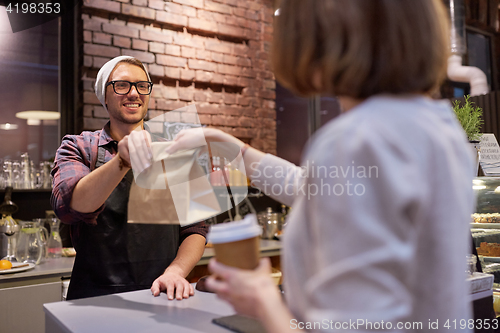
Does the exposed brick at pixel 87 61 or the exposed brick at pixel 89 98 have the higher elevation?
the exposed brick at pixel 87 61

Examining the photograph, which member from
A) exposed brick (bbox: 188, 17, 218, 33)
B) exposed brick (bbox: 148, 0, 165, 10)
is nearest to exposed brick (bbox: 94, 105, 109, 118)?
exposed brick (bbox: 148, 0, 165, 10)

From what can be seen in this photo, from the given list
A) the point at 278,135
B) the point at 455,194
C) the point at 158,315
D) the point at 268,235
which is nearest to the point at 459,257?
the point at 455,194

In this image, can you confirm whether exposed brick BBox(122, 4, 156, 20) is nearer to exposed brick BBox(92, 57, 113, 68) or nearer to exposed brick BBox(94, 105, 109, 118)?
exposed brick BBox(92, 57, 113, 68)

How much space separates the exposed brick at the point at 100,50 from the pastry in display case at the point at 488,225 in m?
2.70

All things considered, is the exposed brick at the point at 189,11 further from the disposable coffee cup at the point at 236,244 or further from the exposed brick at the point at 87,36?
the disposable coffee cup at the point at 236,244

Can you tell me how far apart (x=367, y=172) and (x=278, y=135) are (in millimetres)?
3857

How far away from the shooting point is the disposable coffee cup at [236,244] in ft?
1.92

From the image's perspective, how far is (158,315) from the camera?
1076mm

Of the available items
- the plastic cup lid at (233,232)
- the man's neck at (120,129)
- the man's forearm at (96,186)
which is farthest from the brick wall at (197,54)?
the plastic cup lid at (233,232)

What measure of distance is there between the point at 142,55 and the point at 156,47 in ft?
0.48

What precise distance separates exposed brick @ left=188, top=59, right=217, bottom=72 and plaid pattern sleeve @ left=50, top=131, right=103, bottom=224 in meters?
1.96

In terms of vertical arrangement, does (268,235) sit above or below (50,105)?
below

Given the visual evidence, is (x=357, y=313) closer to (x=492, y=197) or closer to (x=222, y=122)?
(x=492, y=197)

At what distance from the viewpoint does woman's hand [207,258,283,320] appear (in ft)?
1.74
